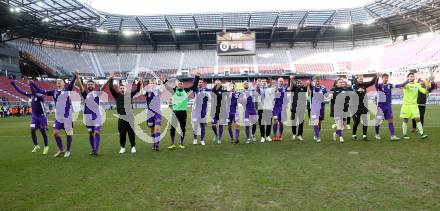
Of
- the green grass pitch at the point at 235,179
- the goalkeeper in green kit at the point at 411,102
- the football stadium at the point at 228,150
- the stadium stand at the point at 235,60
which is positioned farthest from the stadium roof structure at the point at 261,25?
the green grass pitch at the point at 235,179

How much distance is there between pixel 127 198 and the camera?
18.7ft

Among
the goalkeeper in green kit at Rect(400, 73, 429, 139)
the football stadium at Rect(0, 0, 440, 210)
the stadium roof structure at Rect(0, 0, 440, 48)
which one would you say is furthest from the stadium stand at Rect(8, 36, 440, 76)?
the goalkeeper in green kit at Rect(400, 73, 429, 139)

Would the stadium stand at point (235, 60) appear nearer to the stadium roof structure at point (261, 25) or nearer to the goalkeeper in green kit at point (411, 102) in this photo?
the stadium roof structure at point (261, 25)

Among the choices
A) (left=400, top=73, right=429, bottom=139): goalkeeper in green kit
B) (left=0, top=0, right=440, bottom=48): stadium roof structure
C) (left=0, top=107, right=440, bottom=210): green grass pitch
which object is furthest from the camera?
(left=0, top=0, right=440, bottom=48): stadium roof structure

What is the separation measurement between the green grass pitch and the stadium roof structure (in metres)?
43.7

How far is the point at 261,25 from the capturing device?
63.8 metres

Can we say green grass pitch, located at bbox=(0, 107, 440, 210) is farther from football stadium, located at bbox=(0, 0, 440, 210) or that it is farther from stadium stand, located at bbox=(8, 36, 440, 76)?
stadium stand, located at bbox=(8, 36, 440, 76)

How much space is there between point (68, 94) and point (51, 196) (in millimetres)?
5153

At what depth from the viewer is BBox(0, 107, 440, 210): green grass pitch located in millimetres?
5340

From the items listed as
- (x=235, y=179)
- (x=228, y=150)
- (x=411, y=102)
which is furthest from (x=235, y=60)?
(x=235, y=179)

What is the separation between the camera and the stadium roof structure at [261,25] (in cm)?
5178

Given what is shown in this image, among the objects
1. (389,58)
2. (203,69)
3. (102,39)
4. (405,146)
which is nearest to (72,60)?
(102,39)

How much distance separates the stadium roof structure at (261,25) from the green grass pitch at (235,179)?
143ft

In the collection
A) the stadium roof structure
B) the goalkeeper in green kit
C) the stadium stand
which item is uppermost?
the stadium roof structure
